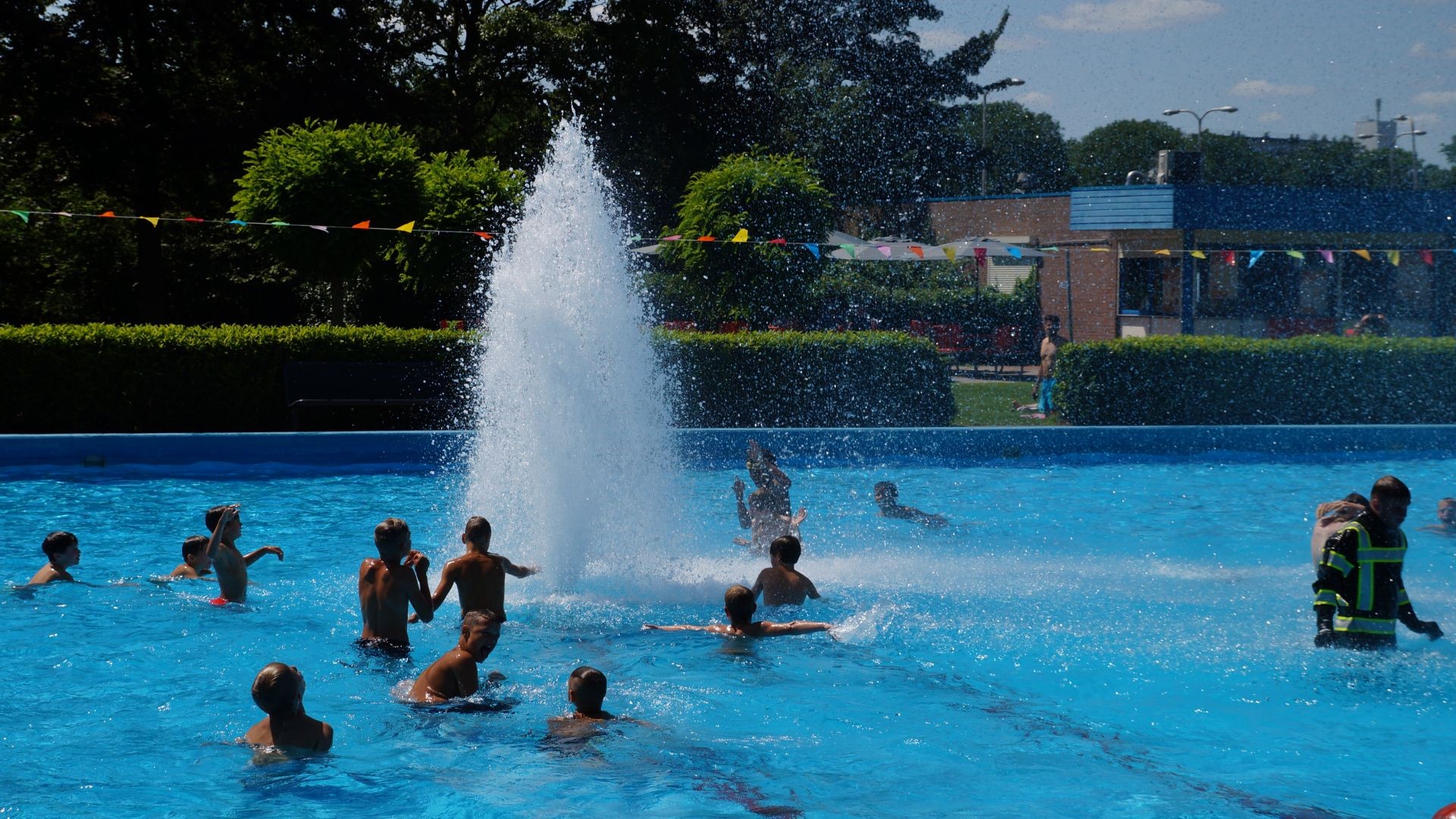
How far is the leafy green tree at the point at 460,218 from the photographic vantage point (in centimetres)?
1995

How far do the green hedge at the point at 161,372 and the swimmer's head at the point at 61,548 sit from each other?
745 cm

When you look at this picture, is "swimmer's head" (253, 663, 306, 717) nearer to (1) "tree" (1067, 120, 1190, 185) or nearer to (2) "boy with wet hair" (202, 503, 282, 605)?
(2) "boy with wet hair" (202, 503, 282, 605)

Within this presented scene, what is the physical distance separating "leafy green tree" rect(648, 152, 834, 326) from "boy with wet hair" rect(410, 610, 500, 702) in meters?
13.9

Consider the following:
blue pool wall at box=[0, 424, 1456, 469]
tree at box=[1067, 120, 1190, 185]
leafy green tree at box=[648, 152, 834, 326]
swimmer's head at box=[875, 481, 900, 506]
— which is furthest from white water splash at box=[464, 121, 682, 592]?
tree at box=[1067, 120, 1190, 185]

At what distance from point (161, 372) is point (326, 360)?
6.57 feet

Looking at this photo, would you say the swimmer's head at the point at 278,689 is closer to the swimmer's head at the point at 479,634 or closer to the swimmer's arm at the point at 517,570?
the swimmer's head at the point at 479,634

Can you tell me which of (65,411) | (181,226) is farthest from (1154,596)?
(181,226)

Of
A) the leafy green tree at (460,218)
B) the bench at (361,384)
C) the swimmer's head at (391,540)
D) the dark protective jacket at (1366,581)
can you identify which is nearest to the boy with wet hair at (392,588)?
the swimmer's head at (391,540)

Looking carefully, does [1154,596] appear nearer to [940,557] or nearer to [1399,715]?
[940,557]

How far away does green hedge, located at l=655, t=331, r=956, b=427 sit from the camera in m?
17.9

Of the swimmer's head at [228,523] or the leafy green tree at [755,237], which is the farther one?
the leafy green tree at [755,237]

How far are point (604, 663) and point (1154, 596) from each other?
4.51 meters

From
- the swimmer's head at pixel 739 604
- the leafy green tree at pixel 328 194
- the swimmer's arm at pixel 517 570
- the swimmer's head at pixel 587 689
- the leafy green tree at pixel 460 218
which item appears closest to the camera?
the swimmer's head at pixel 587 689

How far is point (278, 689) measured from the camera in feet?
19.4
